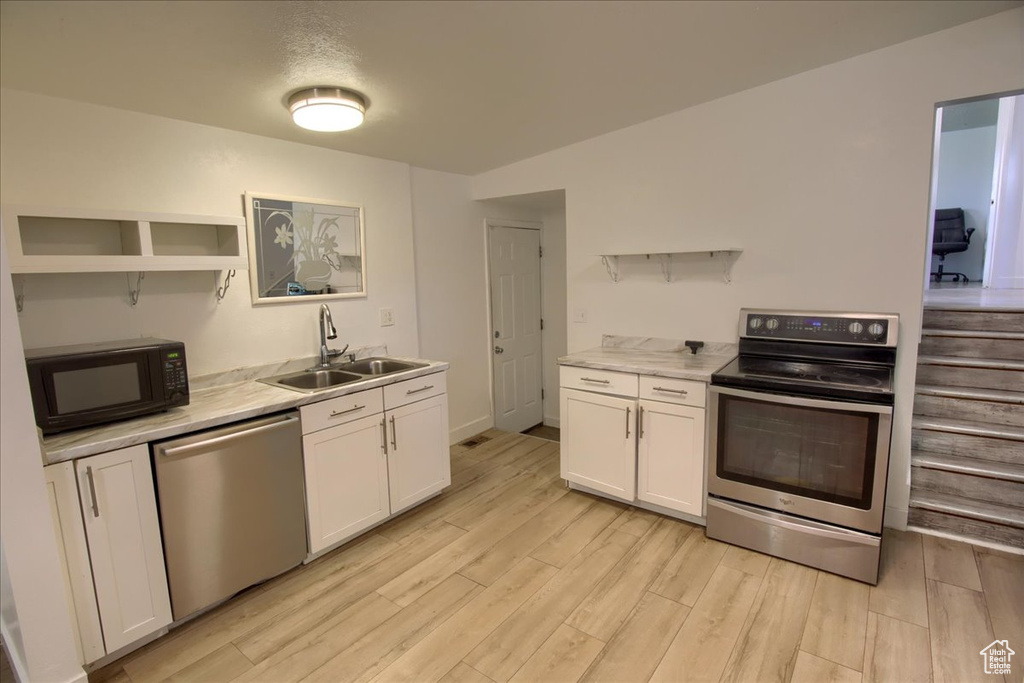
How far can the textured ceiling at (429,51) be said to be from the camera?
5.44 feet

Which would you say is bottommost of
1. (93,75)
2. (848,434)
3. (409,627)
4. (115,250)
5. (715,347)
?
(409,627)

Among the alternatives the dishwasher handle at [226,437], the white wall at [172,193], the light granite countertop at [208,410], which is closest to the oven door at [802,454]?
the light granite countertop at [208,410]

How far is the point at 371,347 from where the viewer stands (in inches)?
135

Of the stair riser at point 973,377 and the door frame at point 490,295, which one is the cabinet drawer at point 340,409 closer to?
the door frame at point 490,295

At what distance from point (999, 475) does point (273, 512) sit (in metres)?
3.57

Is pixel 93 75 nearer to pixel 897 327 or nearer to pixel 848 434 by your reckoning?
pixel 848 434

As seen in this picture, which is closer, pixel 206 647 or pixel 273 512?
→ pixel 206 647

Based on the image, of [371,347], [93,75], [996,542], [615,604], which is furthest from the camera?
[371,347]

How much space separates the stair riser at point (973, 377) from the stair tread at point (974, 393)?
0.10 ft

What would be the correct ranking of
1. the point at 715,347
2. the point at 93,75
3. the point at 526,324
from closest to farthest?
the point at 93,75 < the point at 715,347 < the point at 526,324

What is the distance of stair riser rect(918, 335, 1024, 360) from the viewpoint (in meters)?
2.78

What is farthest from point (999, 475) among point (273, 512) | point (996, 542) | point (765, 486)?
Result: point (273, 512)

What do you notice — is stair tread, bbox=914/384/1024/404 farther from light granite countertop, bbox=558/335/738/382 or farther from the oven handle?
light granite countertop, bbox=558/335/738/382

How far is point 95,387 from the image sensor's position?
6.12 ft
